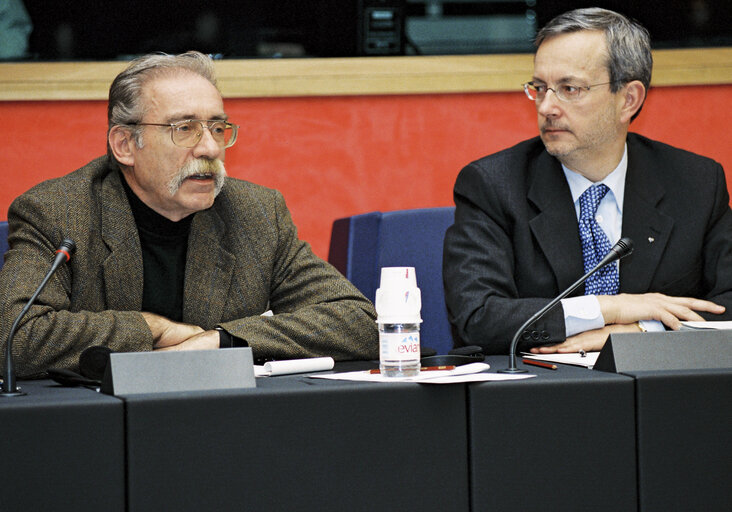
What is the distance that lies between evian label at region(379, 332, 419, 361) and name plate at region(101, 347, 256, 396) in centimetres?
22

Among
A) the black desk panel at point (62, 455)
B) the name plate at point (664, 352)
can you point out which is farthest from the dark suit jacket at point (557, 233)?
the black desk panel at point (62, 455)

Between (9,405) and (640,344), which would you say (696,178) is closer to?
(640,344)

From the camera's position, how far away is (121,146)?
2.19 meters

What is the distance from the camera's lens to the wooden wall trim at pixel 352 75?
310 cm

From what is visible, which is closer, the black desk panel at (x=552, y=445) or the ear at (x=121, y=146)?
the black desk panel at (x=552, y=445)

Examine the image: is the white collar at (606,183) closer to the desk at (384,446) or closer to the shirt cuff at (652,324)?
the shirt cuff at (652,324)

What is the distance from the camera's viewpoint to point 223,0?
10.5 ft

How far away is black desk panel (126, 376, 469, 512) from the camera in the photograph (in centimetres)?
119

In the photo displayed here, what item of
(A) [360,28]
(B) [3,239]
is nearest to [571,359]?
(B) [3,239]

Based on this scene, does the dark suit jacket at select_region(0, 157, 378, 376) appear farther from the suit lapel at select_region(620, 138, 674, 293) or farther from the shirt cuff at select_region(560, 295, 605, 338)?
the suit lapel at select_region(620, 138, 674, 293)

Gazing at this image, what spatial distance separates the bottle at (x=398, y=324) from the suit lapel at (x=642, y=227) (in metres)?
0.93

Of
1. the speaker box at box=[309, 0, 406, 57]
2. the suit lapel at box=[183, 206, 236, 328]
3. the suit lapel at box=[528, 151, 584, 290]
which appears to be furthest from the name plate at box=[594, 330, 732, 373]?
the speaker box at box=[309, 0, 406, 57]

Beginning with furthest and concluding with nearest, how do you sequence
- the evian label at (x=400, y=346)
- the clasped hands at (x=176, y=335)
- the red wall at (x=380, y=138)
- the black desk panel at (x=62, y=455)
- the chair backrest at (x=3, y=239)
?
the red wall at (x=380, y=138) → the chair backrest at (x=3, y=239) → the clasped hands at (x=176, y=335) → the evian label at (x=400, y=346) → the black desk panel at (x=62, y=455)

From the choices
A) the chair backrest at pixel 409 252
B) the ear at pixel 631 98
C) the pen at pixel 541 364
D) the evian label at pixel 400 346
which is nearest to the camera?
the evian label at pixel 400 346
